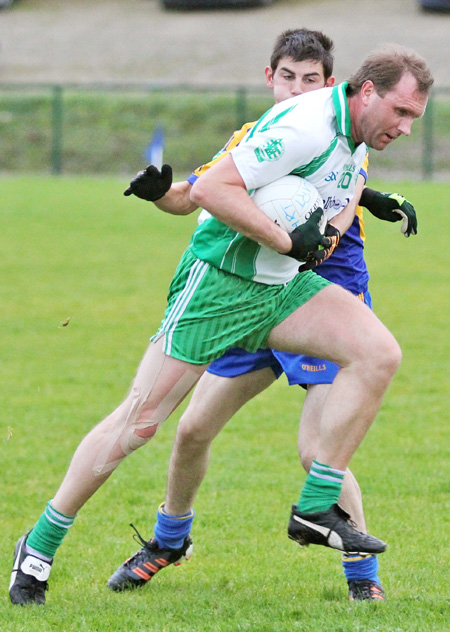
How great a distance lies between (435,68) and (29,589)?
31.8 metres

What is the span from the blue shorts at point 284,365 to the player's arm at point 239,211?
751 millimetres

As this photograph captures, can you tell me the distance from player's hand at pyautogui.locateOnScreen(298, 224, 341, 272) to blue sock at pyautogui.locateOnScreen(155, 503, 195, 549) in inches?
54.0

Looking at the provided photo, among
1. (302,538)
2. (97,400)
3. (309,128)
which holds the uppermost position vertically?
(309,128)

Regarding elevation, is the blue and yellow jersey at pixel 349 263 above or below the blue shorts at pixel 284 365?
above

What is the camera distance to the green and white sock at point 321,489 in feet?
13.4

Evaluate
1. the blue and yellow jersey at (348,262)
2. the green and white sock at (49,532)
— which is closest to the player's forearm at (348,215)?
the blue and yellow jersey at (348,262)

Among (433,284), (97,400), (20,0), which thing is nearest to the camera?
(97,400)

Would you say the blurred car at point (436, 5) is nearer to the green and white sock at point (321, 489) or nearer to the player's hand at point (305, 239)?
the player's hand at point (305, 239)

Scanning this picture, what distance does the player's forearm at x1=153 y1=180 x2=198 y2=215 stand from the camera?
4.75m

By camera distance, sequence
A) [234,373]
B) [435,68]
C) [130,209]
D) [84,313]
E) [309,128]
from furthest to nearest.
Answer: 1. [435,68]
2. [130,209]
3. [84,313]
4. [234,373]
5. [309,128]

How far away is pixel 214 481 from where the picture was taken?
6379 mm

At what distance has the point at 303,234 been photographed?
13.5ft

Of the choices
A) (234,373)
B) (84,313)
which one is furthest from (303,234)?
(84,313)

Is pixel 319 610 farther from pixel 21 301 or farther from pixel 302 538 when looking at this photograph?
pixel 21 301
